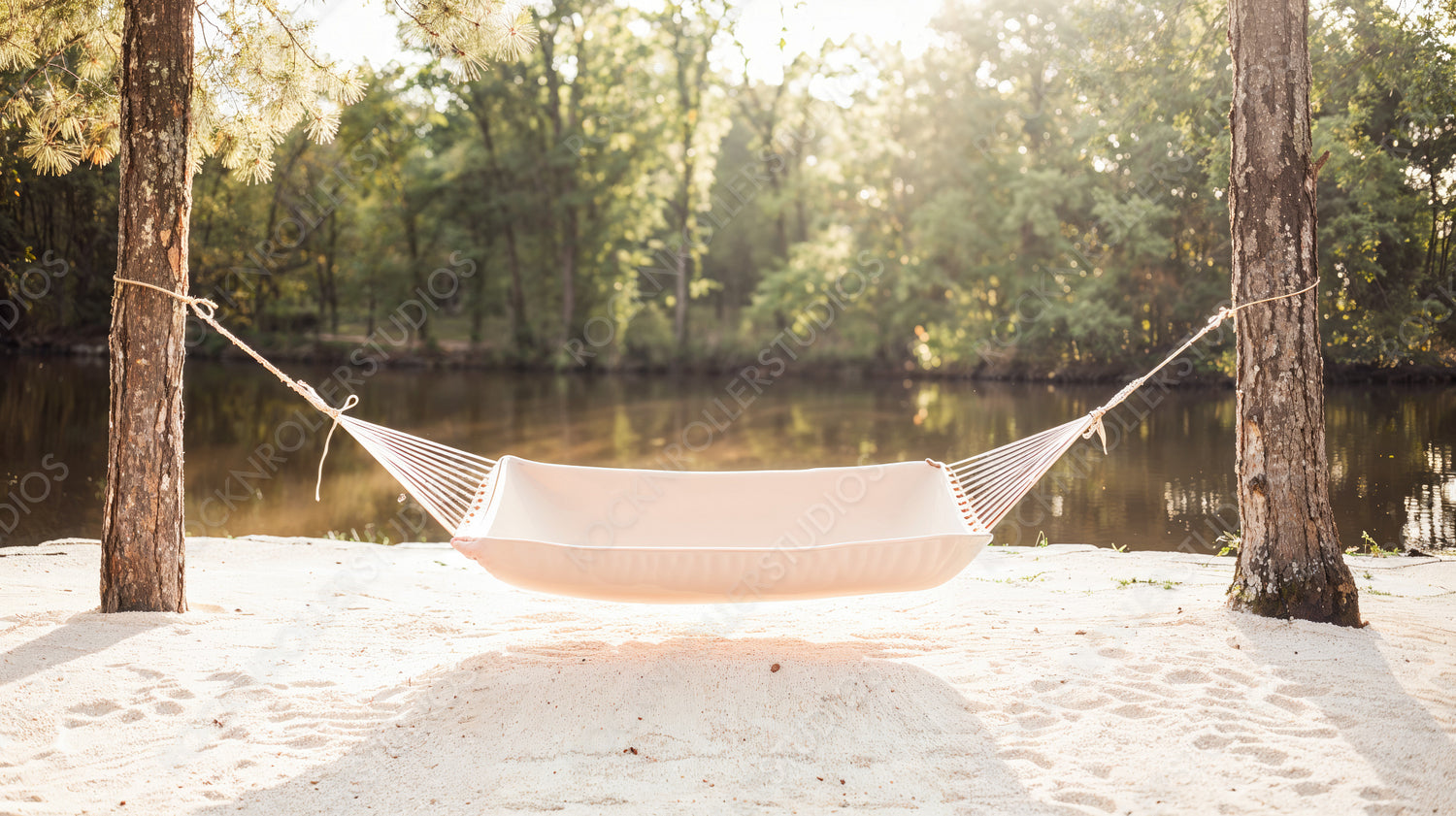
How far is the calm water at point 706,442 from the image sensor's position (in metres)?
5.25

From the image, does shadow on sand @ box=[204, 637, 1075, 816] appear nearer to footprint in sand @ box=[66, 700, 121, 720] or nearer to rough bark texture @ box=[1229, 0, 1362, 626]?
footprint in sand @ box=[66, 700, 121, 720]

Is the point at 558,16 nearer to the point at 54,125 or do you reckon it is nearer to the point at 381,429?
the point at 54,125

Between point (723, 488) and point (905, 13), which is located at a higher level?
point (905, 13)

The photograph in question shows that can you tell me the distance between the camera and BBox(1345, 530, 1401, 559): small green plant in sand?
4012 millimetres

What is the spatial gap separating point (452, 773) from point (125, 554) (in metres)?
1.47

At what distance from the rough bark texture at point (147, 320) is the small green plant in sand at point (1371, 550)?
14.4ft

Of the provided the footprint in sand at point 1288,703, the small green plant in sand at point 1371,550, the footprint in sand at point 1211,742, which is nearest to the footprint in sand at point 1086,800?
the footprint in sand at point 1211,742

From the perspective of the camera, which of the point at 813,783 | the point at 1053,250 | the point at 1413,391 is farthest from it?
the point at 1053,250

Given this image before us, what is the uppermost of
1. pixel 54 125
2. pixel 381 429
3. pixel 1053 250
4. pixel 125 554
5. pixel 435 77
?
pixel 435 77

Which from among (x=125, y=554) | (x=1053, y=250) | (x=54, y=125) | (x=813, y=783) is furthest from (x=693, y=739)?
(x=1053, y=250)

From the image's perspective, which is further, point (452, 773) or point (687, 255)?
point (687, 255)

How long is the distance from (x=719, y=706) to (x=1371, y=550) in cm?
367

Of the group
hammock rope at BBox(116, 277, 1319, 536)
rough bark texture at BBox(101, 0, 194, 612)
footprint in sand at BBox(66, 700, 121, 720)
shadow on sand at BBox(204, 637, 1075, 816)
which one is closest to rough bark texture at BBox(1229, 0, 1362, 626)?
hammock rope at BBox(116, 277, 1319, 536)

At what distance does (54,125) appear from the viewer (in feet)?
11.5
